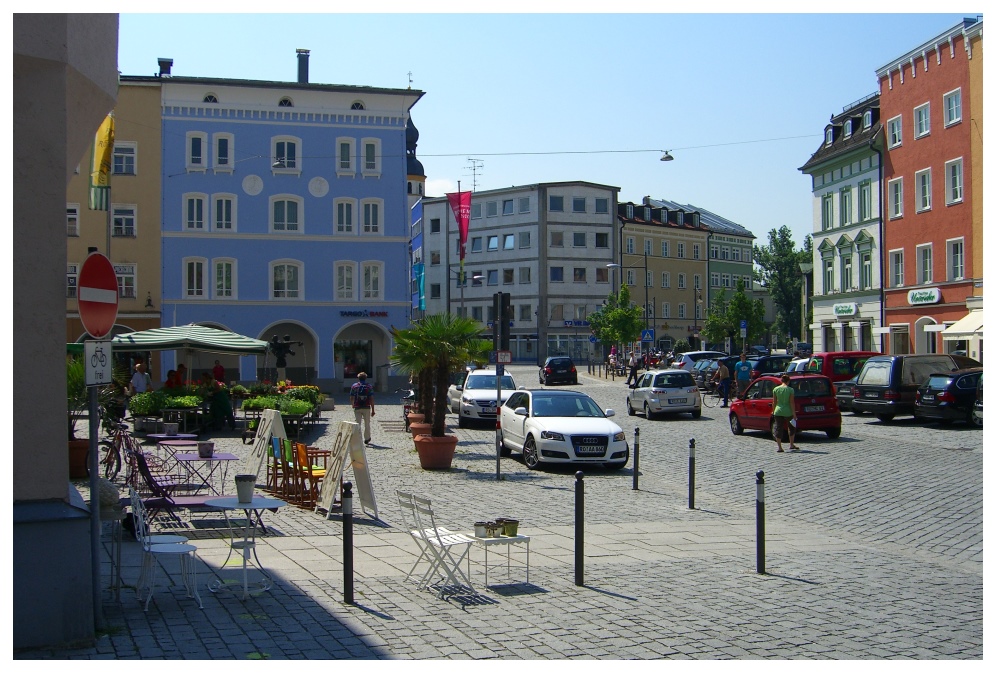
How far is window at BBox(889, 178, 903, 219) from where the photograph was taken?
46969mm

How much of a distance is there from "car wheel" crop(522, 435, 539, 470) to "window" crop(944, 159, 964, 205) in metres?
30.1

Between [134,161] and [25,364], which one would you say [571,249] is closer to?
[134,161]

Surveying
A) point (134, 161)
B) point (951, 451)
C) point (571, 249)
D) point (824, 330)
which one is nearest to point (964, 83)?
point (824, 330)

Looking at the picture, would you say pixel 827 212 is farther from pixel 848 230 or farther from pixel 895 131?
pixel 895 131

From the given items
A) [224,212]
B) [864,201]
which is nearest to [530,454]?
[224,212]

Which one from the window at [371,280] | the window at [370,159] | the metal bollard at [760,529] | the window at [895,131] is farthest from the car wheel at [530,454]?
the window at [895,131]

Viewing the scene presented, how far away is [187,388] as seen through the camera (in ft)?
84.3

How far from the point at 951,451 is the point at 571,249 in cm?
A: 6750

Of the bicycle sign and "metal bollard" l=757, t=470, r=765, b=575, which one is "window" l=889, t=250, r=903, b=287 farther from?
the bicycle sign

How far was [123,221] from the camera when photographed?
46719 millimetres

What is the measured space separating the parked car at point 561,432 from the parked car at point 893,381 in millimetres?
10815

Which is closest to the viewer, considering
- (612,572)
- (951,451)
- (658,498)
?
(612,572)

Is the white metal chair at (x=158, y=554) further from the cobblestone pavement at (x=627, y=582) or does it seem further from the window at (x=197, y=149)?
the window at (x=197, y=149)

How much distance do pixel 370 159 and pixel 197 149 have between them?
8060 millimetres
